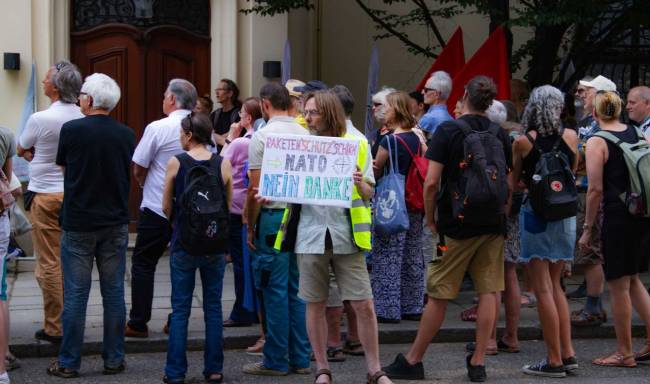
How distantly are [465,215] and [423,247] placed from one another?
86.8 inches

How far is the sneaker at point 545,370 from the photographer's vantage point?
7152 millimetres

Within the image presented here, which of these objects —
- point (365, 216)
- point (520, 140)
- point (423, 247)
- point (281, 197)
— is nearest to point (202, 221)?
point (281, 197)

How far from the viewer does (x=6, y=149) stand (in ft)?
23.0

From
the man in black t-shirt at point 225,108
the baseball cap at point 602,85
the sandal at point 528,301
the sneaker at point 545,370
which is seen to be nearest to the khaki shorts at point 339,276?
the sneaker at point 545,370

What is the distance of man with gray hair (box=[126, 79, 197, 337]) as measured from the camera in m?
7.91

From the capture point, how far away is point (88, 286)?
7105 millimetres

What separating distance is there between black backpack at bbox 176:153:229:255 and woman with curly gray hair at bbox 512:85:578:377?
193cm

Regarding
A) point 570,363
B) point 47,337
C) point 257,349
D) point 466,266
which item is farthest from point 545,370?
point 47,337

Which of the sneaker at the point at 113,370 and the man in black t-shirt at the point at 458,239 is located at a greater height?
the man in black t-shirt at the point at 458,239

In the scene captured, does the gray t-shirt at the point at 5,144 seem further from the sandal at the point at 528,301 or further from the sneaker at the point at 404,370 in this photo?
the sandal at the point at 528,301

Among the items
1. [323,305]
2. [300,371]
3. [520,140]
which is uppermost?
[520,140]

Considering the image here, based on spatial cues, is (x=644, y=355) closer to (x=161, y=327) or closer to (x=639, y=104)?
(x=639, y=104)

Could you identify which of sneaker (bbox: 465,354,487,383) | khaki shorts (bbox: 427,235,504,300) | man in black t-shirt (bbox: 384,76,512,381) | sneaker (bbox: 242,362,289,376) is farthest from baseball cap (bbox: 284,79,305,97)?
sneaker (bbox: 465,354,487,383)

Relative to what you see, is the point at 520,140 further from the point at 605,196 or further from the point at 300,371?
the point at 300,371
